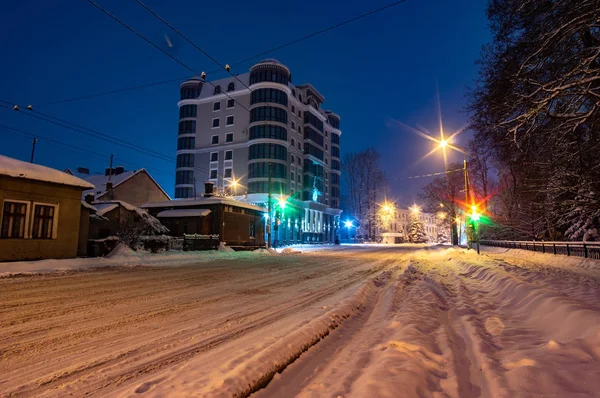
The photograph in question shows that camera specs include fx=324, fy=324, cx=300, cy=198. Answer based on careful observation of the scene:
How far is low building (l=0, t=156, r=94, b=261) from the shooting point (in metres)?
15.4

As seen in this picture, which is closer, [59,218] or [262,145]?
[59,218]

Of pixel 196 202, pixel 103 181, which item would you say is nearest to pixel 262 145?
pixel 103 181

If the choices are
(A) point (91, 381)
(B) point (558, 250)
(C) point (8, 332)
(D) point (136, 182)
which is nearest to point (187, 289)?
(C) point (8, 332)

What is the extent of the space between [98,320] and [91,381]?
106 inches

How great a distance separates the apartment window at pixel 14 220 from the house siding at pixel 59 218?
8.5 inches

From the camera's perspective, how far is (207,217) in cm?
2970

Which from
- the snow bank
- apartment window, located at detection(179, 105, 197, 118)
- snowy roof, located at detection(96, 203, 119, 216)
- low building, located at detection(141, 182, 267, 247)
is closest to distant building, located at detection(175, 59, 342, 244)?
apartment window, located at detection(179, 105, 197, 118)

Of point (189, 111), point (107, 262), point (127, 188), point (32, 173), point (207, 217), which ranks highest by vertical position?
point (189, 111)

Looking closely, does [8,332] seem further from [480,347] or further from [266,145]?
[266,145]

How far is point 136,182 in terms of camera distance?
40.1 m

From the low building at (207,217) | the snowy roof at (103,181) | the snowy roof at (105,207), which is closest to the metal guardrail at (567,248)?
the low building at (207,217)

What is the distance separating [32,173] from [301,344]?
18.4m

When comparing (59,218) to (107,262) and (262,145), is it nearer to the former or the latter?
(107,262)

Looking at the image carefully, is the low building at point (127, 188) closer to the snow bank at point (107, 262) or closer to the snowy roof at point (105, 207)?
the snowy roof at point (105, 207)
